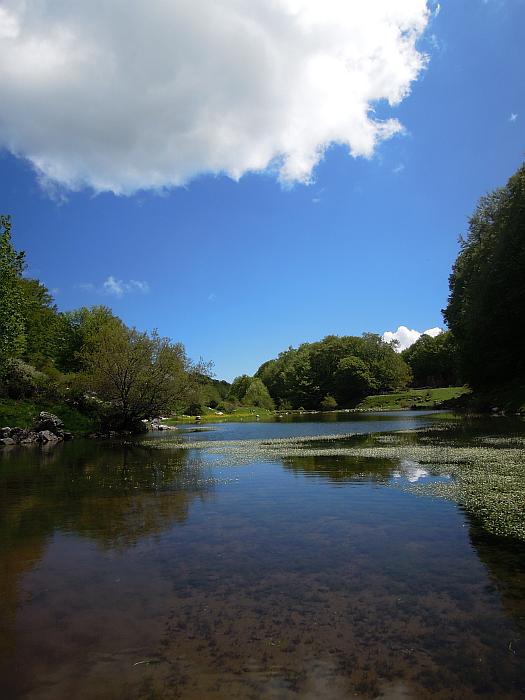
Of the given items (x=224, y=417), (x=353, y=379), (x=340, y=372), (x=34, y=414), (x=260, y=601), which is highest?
(x=340, y=372)

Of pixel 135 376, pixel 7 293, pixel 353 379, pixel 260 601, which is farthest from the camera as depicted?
pixel 353 379

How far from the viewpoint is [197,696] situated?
495 cm

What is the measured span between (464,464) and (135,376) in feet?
128

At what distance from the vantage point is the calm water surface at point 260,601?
5273 millimetres

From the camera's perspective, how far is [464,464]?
19984 mm

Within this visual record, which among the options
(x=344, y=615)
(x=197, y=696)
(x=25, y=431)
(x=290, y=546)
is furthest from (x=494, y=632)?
(x=25, y=431)

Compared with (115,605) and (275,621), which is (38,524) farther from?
(275,621)

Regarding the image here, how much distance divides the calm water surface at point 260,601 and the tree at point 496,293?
5108cm

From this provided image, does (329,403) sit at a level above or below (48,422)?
below

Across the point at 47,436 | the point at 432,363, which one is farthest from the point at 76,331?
the point at 432,363

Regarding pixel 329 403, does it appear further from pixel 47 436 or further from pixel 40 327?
pixel 47 436

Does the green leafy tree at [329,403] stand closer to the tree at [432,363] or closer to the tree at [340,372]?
the tree at [340,372]

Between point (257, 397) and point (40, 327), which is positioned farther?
point (257, 397)

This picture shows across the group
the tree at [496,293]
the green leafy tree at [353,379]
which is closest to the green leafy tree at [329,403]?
the green leafy tree at [353,379]
